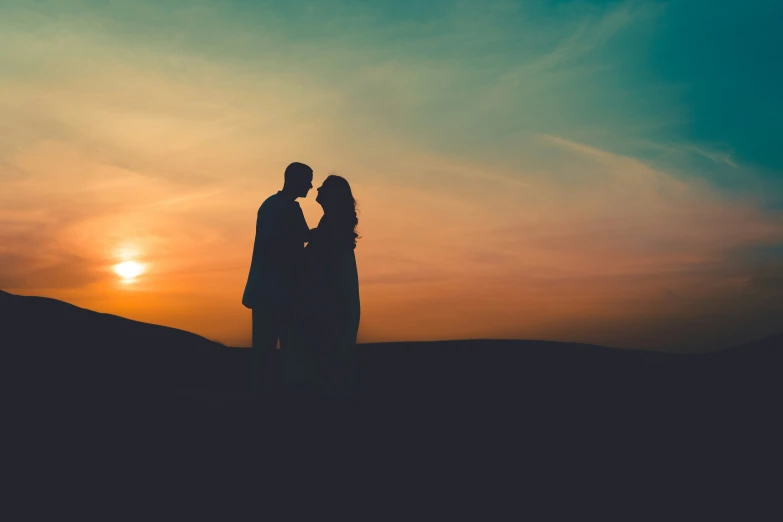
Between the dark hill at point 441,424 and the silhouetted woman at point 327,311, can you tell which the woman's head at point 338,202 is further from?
the dark hill at point 441,424

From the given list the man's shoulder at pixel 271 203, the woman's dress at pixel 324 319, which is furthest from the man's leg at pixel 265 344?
the man's shoulder at pixel 271 203

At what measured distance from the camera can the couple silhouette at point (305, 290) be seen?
6.63m

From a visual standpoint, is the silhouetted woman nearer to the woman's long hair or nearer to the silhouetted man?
the woman's long hair

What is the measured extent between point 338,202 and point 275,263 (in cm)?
86

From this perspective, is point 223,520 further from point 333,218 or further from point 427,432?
point 333,218

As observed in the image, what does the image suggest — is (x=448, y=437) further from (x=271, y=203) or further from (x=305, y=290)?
(x=271, y=203)

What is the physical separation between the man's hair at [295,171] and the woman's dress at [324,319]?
0.54 m

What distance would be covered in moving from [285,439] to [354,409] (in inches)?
56.9

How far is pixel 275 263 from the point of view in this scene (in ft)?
21.8

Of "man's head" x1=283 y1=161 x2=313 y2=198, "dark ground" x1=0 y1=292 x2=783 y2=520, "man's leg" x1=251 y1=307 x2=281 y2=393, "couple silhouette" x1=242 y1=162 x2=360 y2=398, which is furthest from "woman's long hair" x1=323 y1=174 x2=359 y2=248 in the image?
"dark ground" x1=0 y1=292 x2=783 y2=520

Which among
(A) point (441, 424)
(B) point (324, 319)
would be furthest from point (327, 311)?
(A) point (441, 424)

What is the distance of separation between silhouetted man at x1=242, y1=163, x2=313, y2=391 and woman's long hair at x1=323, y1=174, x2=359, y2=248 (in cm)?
35

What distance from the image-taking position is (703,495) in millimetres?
4363

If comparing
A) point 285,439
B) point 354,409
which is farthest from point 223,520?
point 354,409
